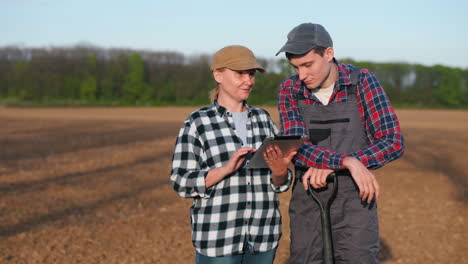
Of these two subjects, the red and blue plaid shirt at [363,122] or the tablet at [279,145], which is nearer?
the tablet at [279,145]

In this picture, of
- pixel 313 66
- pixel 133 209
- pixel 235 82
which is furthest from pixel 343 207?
pixel 133 209

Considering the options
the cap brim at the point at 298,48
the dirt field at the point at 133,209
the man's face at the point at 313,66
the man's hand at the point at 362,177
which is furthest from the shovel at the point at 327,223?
the dirt field at the point at 133,209

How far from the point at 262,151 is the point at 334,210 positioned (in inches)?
18.0

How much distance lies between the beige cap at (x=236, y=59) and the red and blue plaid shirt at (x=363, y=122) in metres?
0.22

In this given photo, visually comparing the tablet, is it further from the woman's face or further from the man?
the woman's face

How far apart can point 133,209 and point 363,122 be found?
5.41m

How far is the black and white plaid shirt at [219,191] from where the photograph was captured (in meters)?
2.22

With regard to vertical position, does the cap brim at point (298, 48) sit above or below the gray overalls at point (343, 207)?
A: above

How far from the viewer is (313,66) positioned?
2.09 metres

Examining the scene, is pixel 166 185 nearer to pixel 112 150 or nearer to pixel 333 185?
pixel 112 150

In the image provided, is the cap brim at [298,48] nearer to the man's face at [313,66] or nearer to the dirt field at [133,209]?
the man's face at [313,66]

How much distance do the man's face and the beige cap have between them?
218mm

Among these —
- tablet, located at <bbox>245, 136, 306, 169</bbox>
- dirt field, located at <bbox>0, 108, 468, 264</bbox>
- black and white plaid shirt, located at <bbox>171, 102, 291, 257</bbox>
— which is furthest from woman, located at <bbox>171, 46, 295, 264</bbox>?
dirt field, located at <bbox>0, 108, 468, 264</bbox>

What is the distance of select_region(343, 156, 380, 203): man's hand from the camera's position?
196 centimetres
